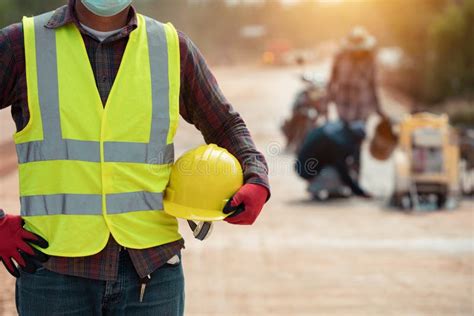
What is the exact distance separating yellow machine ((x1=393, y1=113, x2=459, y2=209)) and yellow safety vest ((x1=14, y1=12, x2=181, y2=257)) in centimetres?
921

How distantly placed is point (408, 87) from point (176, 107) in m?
32.8

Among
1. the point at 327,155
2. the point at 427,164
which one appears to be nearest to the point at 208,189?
the point at 427,164

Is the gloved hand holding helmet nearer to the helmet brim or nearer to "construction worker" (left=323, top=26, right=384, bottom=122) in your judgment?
the helmet brim

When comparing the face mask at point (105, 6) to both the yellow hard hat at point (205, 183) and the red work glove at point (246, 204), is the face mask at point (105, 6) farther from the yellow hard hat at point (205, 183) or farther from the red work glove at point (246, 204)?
the red work glove at point (246, 204)

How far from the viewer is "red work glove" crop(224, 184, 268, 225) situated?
3.04m

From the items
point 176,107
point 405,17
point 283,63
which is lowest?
point 283,63

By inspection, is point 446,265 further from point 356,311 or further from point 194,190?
point 194,190

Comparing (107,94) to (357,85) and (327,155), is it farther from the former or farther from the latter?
(357,85)

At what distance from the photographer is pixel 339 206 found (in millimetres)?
12484

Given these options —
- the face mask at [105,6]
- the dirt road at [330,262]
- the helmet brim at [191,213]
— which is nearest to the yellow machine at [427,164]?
the dirt road at [330,262]

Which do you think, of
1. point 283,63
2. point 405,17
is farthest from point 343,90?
point 283,63

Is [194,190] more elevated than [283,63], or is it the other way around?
[194,190]

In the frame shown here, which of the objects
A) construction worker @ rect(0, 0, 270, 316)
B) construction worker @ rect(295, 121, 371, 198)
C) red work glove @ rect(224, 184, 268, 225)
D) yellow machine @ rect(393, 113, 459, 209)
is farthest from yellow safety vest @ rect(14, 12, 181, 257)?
construction worker @ rect(295, 121, 371, 198)

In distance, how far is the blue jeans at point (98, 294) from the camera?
2918 millimetres
